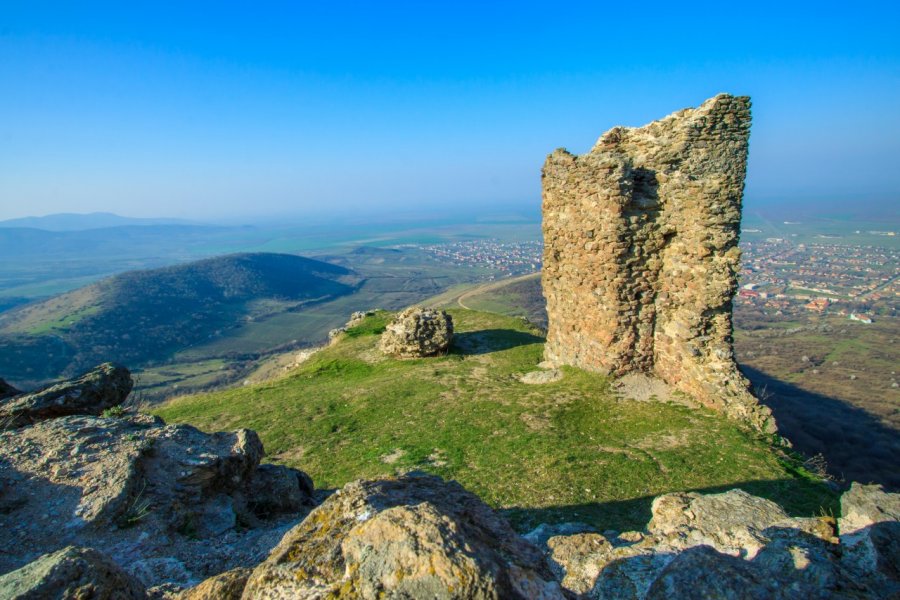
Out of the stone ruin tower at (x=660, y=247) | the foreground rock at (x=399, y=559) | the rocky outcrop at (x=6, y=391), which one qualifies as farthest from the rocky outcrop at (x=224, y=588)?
the stone ruin tower at (x=660, y=247)

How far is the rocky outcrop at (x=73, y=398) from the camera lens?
7910 millimetres

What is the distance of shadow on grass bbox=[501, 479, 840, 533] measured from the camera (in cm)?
802

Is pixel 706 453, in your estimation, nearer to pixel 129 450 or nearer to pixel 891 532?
pixel 891 532

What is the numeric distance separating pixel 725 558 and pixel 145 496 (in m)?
6.78

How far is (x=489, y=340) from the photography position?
72.7ft

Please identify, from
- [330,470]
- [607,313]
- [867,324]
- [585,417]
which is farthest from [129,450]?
[867,324]

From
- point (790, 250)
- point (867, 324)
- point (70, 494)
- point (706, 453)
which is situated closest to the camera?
point (70, 494)

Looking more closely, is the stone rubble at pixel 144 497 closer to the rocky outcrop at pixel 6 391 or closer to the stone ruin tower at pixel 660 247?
the rocky outcrop at pixel 6 391

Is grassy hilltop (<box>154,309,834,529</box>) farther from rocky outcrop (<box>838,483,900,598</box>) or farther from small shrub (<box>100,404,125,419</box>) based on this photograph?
small shrub (<box>100,404,125,419</box>)

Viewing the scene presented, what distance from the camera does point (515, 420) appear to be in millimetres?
12914

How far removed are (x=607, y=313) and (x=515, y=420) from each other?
4476 mm

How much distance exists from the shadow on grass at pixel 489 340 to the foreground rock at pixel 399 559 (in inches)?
678

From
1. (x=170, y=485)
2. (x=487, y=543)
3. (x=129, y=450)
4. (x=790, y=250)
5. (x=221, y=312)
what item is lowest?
(x=221, y=312)

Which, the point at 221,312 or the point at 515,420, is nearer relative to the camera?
the point at 515,420
